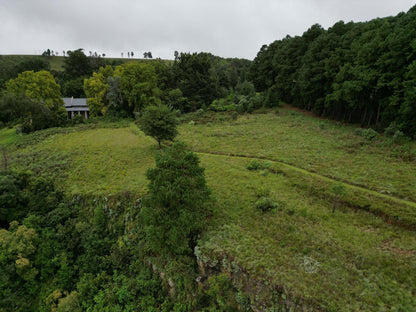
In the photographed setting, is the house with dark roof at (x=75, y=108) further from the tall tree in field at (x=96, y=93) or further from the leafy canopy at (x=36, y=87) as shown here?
the leafy canopy at (x=36, y=87)

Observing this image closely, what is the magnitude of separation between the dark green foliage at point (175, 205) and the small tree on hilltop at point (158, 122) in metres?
11.0

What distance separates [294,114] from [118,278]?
120 feet

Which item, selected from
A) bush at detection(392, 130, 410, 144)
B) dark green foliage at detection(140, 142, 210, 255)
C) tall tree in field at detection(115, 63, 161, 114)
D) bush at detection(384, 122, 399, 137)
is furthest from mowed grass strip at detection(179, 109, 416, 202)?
dark green foliage at detection(140, 142, 210, 255)

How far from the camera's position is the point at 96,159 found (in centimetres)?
2419

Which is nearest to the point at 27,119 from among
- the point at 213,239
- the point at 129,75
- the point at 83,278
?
the point at 129,75

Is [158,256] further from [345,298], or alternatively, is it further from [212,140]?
[212,140]

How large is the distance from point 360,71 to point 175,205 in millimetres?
28241

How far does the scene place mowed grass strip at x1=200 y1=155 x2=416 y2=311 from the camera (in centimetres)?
863

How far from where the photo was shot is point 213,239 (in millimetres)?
11867

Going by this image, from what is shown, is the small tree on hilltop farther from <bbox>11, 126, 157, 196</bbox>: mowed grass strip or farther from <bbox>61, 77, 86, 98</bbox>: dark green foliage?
<bbox>61, 77, 86, 98</bbox>: dark green foliage

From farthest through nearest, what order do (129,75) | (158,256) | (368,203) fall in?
1. (129,75)
2. (368,203)
3. (158,256)

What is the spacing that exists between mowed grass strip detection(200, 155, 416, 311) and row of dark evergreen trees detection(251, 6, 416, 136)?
16.7 m

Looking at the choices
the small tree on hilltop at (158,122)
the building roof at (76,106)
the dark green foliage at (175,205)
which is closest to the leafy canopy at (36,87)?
the building roof at (76,106)

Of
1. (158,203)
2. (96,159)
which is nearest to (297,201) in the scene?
(158,203)
